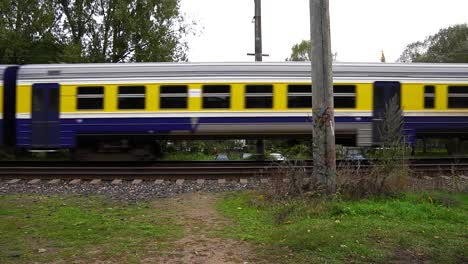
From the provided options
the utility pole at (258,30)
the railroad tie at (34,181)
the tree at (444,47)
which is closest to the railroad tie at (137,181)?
the railroad tie at (34,181)

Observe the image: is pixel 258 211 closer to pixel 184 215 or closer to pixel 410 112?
pixel 184 215

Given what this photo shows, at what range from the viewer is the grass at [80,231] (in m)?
5.62

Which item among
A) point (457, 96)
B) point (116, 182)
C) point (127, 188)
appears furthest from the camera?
point (457, 96)

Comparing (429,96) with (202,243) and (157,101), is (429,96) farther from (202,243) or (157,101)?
(202,243)

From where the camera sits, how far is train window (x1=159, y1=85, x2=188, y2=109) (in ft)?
46.2

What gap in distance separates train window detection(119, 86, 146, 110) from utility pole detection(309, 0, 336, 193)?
6.69 metres

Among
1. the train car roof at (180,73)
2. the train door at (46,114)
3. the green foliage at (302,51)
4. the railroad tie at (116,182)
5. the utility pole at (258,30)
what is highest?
the green foliage at (302,51)

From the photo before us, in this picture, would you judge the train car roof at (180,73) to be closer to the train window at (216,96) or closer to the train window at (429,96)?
the train window at (216,96)

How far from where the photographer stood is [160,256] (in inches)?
219

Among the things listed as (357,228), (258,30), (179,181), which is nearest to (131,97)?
(179,181)

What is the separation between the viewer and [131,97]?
1413 cm

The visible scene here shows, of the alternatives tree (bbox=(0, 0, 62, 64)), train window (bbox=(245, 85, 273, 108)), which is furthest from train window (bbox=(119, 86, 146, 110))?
tree (bbox=(0, 0, 62, 64))

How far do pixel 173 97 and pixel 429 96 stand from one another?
7.52 m

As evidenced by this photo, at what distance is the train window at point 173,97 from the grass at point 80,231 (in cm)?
563
